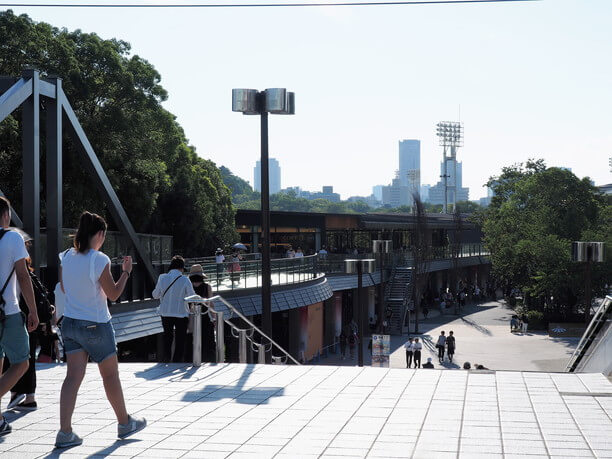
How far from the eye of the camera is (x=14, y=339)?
20.0 feet

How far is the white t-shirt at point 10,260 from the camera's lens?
6.02 m

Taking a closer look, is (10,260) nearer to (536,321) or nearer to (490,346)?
(490,346)

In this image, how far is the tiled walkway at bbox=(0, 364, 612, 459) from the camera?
19.6 feet

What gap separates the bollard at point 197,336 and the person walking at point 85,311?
3.95m

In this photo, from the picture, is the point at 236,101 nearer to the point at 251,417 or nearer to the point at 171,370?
the point at 171,370

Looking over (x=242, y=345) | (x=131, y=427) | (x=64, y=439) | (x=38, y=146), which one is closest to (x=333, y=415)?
(x=131, y=427)

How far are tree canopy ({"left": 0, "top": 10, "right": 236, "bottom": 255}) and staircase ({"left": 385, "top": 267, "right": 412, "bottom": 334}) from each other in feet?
51.9

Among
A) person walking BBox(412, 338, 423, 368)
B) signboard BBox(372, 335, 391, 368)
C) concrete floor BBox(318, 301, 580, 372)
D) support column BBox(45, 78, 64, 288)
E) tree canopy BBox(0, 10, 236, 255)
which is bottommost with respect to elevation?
concrete floor BBox(318, 301, 580, 372)

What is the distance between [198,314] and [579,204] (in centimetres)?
4455

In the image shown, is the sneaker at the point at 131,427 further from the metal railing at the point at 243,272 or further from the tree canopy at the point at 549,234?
the tree canopy at the point at 549,234

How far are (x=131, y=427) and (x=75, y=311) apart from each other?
1.08 m

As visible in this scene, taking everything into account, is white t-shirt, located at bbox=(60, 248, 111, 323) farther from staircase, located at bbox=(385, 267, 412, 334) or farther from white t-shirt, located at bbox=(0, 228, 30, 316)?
staircase, located at bbox=(385, 267, 412, 334)

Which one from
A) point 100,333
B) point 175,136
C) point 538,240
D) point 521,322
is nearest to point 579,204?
point 538,240

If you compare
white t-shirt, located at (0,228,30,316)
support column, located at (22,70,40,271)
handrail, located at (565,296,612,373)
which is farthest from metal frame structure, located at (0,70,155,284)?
handrail, located at (565,296,612,373)
